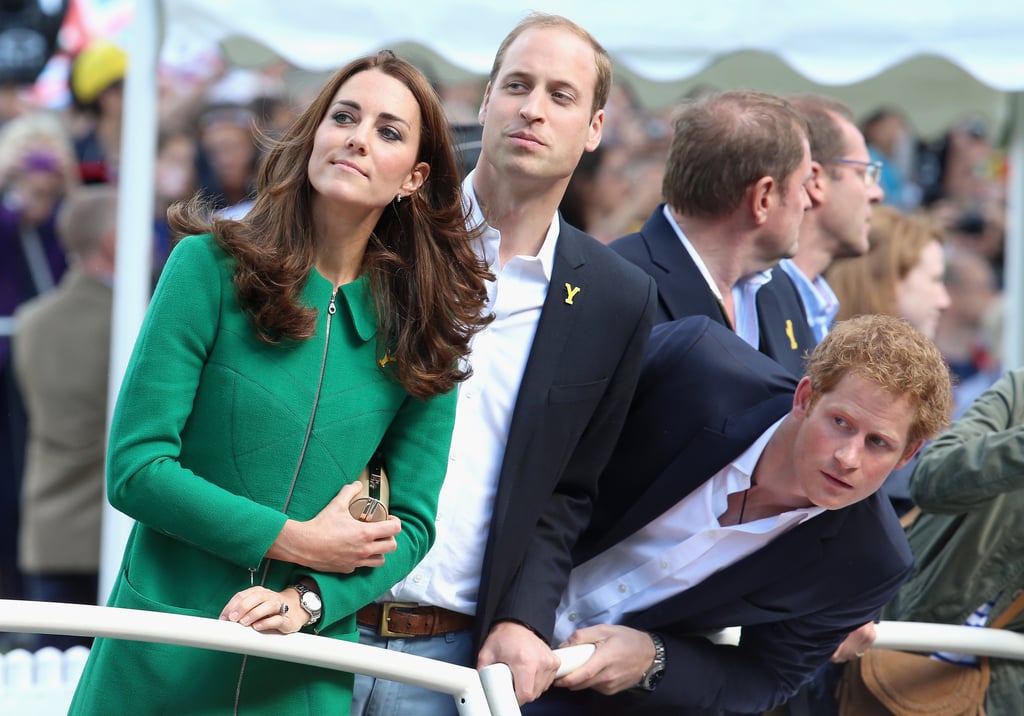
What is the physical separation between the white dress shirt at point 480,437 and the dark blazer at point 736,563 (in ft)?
1.05

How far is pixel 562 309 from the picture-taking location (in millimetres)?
2723

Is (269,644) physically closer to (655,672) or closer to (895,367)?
(655,672)

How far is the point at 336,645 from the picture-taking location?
86.3 inches

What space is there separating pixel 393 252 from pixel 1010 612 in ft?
5.52

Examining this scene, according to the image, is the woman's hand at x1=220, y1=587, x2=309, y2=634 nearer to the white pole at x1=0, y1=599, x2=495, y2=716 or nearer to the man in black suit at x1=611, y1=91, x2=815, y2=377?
the white pole at x1=0, y1=599, x2=495, y2=716

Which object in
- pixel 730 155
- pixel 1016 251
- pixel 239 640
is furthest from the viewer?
pixel 1016 251

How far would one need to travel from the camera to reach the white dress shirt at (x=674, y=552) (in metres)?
2.82

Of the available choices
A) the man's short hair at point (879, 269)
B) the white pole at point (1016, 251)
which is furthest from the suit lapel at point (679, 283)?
the white pole at point (1016, 251)

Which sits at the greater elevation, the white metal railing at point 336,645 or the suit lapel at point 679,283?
the suit lapel at point 679,283

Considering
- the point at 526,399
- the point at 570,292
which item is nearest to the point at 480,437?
the point at 526,399

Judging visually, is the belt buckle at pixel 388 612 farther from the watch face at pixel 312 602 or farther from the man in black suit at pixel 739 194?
the man in black suit at pixel 739 194

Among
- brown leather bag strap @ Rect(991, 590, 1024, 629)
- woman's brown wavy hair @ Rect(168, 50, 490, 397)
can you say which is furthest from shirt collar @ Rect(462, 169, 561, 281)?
brown leather bag strap @ Rect(991, 590, 1024, 629)

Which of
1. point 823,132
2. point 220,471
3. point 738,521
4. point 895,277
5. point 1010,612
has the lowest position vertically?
point 1010,612

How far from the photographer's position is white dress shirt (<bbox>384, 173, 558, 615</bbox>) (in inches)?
104
